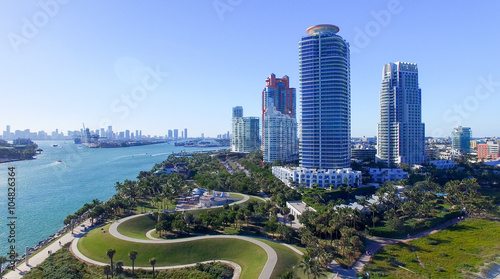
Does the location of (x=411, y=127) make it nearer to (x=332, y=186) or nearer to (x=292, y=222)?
(x=332, y=186)

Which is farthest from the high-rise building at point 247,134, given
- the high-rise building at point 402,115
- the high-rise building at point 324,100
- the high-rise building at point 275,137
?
the high-rise building at point 324,100

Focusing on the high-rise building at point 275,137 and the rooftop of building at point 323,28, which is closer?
the rooftop of building at point 323,28

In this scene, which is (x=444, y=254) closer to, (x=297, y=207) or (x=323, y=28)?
(x=297, y=207)

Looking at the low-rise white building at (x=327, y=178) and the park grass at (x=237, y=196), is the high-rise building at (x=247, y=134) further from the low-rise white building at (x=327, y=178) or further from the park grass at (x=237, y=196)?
the park grass at (x=237, y=196)

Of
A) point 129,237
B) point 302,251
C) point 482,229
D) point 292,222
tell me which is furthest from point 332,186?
point 129,237

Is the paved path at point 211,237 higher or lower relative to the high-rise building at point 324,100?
lower
